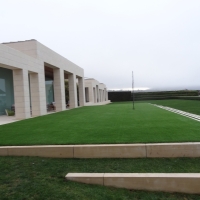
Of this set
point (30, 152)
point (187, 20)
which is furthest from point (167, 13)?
point (30, 152)

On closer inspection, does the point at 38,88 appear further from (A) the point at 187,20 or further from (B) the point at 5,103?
(A) the point at 187,20

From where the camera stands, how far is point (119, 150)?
432cm

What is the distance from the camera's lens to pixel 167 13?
12.1 metres

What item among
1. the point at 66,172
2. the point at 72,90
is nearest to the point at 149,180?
the point at 66,172

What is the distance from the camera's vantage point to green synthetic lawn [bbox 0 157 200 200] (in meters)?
3.03

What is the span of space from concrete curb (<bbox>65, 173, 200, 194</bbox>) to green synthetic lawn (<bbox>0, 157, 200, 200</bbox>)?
0.29 ft

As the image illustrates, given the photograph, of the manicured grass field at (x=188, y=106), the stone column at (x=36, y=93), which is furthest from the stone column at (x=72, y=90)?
the manicured grass field at (x=188, y=106)

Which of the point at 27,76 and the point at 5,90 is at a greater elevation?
the point at 27,76

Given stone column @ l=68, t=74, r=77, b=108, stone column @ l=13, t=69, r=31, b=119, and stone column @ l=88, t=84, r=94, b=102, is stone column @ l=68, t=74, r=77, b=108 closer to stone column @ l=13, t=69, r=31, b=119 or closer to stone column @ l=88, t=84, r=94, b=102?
stone column @ l=13, t=69, r=31, b=119

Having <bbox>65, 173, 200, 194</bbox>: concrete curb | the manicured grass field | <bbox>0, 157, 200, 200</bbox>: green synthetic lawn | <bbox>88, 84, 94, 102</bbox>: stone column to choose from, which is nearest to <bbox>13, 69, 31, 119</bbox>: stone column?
<bbox>0, 157, 200, 200</bbox>: green synthetic lawn

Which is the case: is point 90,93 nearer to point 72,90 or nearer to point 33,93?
point 72,90

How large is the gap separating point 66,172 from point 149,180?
1.53 meters

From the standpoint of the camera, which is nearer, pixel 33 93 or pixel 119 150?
pixel 119 150

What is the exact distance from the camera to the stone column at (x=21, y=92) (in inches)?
422
